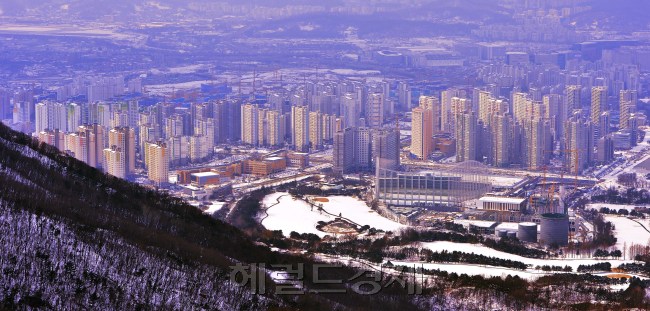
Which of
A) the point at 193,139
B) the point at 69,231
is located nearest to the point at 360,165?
the point at 193,139

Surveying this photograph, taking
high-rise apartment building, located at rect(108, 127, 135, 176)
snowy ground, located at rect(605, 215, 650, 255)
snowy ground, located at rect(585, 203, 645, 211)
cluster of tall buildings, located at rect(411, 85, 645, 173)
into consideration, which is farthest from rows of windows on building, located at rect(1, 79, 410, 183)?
snowy ground, located at rect(605, 215, 650, 255)

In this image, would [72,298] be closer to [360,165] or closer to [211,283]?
[211,283]

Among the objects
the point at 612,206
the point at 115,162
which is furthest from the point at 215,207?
the point at 612,206

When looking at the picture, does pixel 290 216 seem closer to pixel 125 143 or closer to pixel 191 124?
pixel 125 143

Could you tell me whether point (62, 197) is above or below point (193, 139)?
above

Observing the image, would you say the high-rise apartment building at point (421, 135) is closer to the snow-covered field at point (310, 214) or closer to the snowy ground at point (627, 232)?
the snow-covered field at point (310, 214)

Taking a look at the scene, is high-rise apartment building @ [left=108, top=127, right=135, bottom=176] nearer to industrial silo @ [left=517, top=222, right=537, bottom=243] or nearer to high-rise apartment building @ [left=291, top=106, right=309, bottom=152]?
high-rise apartment building @ [left=291, top=106, right=309, bottom=152]
